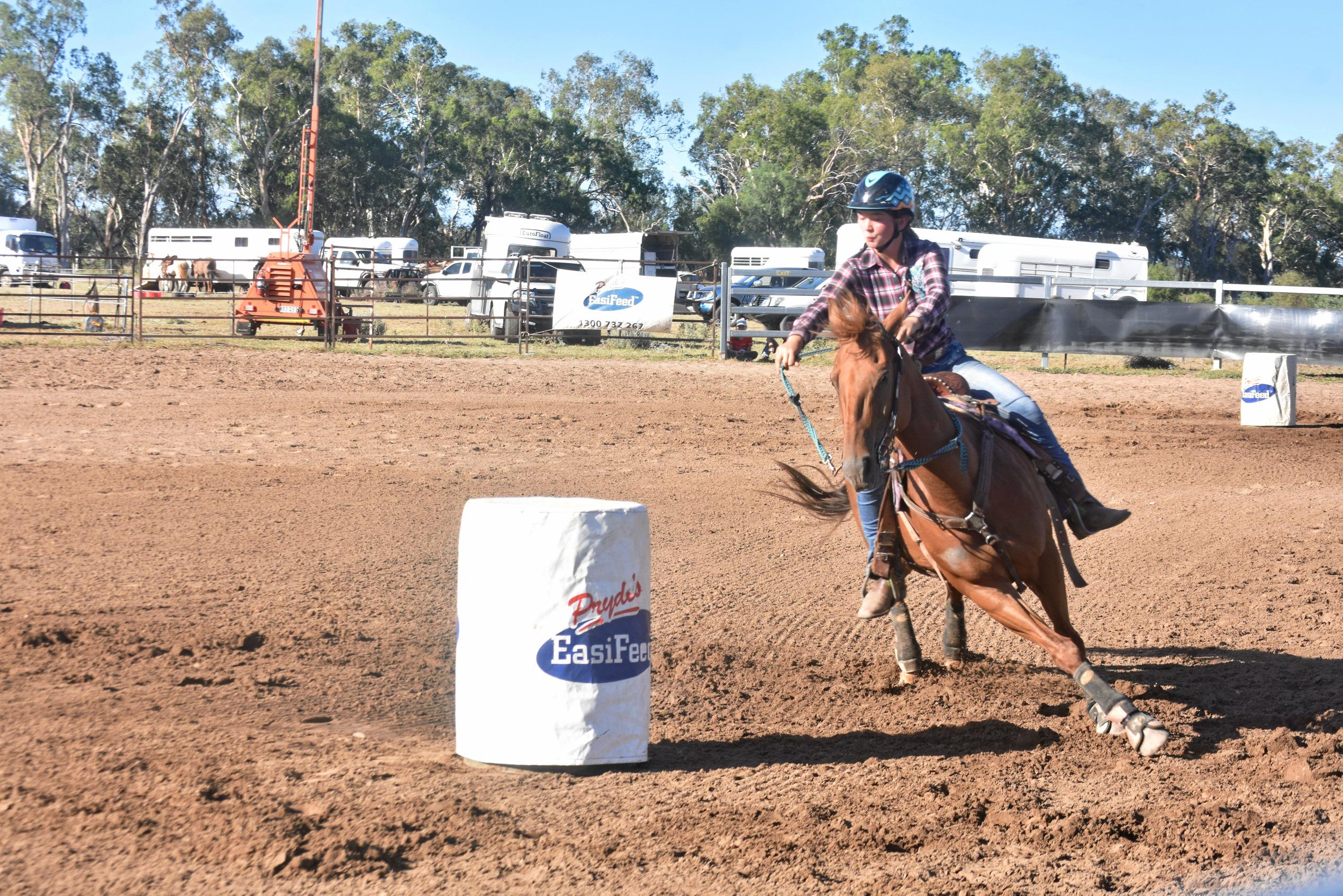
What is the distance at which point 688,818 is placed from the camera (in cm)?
352

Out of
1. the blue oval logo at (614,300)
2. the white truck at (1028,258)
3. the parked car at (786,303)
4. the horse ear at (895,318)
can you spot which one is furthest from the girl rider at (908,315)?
the white truck at (1028,258)

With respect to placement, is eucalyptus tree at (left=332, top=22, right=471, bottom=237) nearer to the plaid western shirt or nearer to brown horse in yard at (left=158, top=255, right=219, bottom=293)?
brown horse in yard at (left=158, top=255, right=219, bottom=293)

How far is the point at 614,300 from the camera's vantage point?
71.4 feet

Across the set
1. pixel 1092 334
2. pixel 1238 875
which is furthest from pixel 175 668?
pixel 1092 334

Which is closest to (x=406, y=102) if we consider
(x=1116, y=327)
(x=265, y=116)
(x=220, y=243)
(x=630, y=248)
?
(x=265, y=116)

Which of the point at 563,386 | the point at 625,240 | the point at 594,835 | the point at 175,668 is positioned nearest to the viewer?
the point at 594,835

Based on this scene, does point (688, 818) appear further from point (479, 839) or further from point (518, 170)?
point (518, 170)

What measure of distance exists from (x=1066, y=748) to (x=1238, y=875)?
1.24m

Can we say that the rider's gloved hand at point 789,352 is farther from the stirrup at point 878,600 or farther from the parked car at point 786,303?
the parked car at point 786,303

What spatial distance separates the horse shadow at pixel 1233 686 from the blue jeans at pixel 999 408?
1131 millimetres

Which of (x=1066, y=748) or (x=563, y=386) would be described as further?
(x=563, y=386)

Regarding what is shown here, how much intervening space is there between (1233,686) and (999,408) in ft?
5.81

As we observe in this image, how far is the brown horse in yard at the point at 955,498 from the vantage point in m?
4.00

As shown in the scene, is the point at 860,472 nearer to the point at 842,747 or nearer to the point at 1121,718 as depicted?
the point at 842,747
